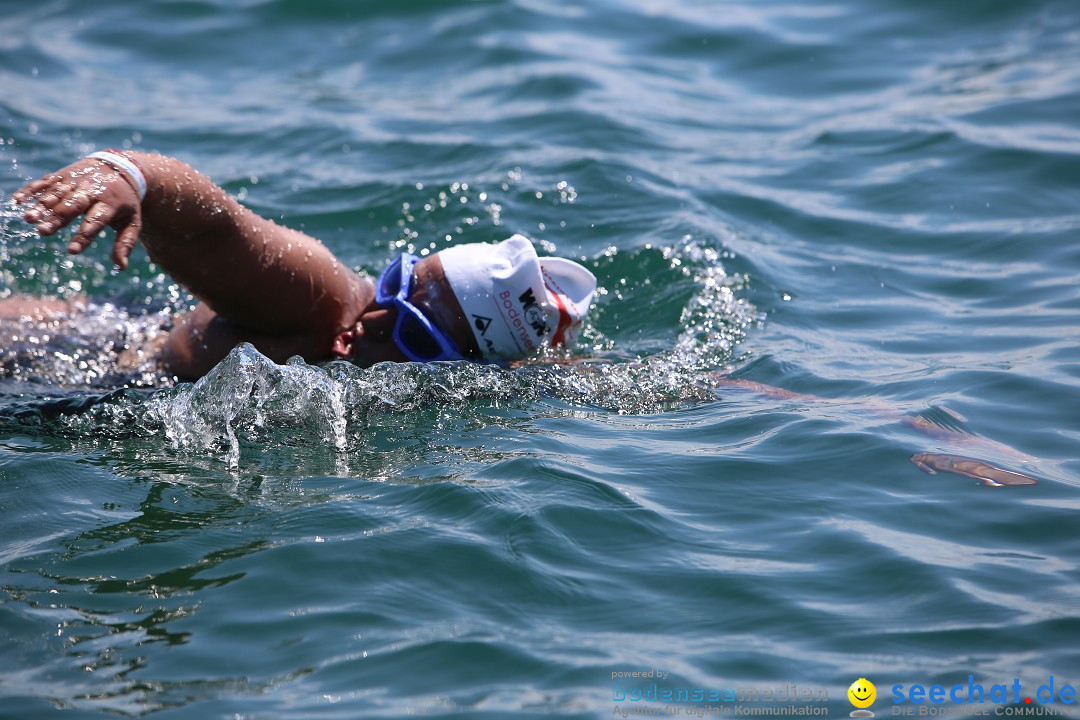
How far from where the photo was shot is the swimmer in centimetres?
462

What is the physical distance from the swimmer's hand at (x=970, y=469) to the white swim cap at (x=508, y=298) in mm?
1655

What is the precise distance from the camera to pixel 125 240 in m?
3.84

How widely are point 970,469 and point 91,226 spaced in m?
3.32

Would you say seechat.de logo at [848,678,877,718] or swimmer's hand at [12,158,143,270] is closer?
seechat.de logo at [848,678,877,718]

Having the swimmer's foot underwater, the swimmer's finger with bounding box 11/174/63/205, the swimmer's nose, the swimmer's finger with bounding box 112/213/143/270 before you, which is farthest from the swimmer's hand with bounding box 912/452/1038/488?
the swimmer's finger with bounding box 11/174/63/205

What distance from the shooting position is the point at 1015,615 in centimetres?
352

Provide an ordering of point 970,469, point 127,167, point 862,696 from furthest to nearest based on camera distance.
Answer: point 970,469 < point 127,167 < point 862,696

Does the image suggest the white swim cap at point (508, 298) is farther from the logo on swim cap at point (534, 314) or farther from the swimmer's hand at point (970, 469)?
the swimmer's hand at point (970, 469)

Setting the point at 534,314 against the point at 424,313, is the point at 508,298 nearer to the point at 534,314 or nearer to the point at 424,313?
the point at 534,314

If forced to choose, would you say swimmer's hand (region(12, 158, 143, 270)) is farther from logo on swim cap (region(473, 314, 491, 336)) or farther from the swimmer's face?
logo on swim cap (region(473, 314, 491, 336))

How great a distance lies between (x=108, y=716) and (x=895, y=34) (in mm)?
9932

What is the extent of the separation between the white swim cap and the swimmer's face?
1.7 inches

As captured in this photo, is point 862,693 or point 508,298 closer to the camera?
point 862,693

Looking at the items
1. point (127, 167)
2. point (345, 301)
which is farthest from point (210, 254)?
point (345, 301)
